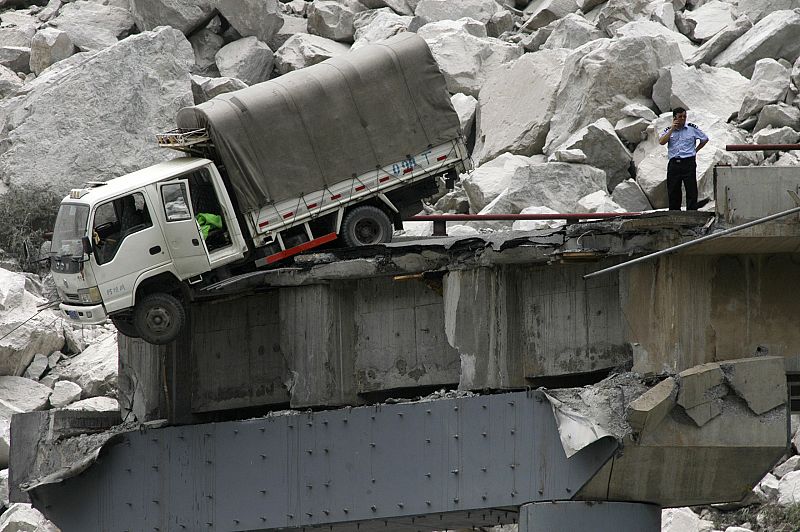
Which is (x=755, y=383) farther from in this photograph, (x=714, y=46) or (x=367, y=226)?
(x=714, y=46)

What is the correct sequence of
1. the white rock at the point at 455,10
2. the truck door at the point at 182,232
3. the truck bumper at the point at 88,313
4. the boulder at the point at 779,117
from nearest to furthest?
1. the truck bumper at the point at 88,313
2. the truck door at the point at 182,232
3. the boulder at the point at 779,117
4. the white rock at the point at 455,10

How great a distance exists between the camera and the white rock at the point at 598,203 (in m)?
26.7

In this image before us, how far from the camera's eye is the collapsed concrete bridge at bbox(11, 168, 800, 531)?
16.2 metres

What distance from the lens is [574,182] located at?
28.2 m

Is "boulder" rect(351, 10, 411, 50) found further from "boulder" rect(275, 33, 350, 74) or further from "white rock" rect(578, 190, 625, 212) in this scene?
"white rock" rect(578, 190, 625, 212)

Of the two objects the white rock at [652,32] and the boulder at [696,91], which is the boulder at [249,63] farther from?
the boulder at [696,91]

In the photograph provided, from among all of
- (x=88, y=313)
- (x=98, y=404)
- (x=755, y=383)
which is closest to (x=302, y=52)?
(x=98, y=404)

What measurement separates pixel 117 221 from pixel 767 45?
1780cm

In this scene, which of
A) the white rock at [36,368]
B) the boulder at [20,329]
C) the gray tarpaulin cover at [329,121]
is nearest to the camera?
the gray tarpaulin cover at [329,121]

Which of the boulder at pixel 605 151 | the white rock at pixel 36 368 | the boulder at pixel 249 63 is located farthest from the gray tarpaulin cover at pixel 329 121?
the boulder at pixel 249 63

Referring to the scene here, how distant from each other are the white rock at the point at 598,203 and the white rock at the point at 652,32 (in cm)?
681

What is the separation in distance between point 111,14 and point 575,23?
41.7 ft

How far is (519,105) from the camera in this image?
106ft

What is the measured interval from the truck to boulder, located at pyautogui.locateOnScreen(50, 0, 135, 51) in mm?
20582
